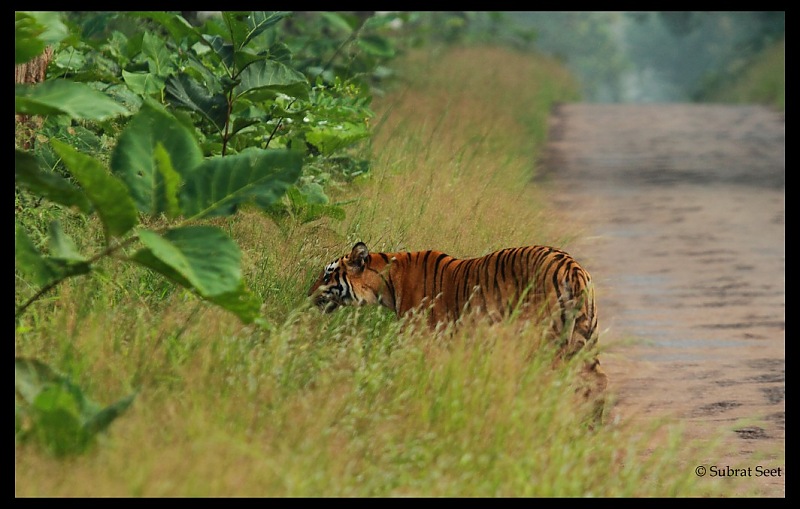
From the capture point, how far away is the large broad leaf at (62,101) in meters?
4.04

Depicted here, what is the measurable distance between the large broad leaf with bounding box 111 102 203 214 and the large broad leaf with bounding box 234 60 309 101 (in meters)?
1.89

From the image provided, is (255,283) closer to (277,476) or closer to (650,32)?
(277,476)

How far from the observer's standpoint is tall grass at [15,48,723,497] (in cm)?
370

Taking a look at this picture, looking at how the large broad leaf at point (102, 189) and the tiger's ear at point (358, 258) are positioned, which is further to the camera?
the tiger's ear at point (358, 258)

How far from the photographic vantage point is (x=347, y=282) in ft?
18.7

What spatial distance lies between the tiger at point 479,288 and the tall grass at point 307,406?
0.45ft

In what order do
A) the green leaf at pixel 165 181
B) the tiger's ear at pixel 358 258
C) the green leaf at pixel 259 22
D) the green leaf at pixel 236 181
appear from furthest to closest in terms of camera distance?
1. the green leaf at pixel 259 22
2. the tiger's ear at pixel 358 258
3. the green leaf at pixel 236 181
4. the green leaf at pixel 165 181

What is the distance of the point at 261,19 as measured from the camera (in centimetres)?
635

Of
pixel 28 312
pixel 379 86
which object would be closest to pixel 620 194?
pixel 379 86

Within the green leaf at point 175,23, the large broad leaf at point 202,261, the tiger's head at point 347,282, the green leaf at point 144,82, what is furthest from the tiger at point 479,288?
the green leaf at point 144,82

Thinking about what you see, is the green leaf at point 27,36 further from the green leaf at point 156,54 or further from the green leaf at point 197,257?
the green leaf at point 156,54

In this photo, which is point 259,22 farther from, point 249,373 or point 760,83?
point 760,83

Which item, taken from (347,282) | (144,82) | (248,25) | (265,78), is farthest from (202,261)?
(144,82)

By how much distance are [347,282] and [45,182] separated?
6.35 feet
